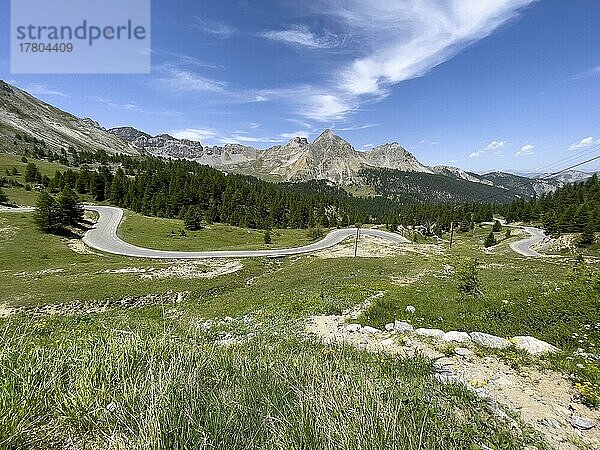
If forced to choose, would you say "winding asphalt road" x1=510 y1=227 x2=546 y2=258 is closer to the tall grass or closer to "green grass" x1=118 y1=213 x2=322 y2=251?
"green grass" x1=118 y1=213 x2=322 y2=251

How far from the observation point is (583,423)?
6023mm

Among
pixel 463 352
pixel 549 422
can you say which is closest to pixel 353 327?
pixel 463 352

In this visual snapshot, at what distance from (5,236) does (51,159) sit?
137m

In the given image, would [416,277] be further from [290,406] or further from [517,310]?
[290,406]

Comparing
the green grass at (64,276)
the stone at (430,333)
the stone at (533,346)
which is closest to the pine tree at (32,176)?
the green grass at (64,276)

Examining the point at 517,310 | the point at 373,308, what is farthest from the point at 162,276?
the point at 517,310

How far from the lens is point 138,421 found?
11.9 ft

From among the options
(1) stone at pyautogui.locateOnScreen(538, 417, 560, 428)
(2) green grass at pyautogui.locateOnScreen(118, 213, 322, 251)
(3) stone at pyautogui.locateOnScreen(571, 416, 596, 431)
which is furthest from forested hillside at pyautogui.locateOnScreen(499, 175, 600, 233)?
(1) stone at pyautogui.locateOnScreen(538, 417, 560, 428)

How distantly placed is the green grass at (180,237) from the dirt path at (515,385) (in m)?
54.5

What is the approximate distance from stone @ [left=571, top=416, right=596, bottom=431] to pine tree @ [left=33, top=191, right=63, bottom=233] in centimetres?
7263

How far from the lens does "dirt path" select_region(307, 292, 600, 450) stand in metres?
5.92

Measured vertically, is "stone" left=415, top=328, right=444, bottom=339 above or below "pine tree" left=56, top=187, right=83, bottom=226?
below

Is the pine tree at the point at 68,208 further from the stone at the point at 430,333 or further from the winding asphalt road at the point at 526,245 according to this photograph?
the winding asphalt road at the point at 526,245

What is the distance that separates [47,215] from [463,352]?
70.0 metres
